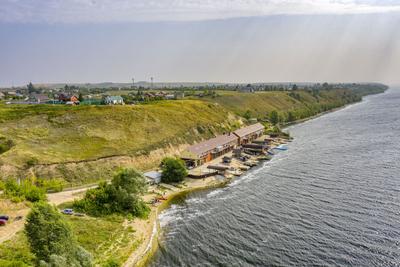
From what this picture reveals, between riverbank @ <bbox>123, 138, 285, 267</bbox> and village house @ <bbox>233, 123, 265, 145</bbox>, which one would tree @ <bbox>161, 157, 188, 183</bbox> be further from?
village house @ <bbox>233, 123, 265, 145</bbox>

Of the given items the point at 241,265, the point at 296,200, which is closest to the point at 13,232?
the point at 241,265

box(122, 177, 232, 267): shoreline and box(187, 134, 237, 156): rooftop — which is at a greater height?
box(187, 134, 237, 156): rooftop

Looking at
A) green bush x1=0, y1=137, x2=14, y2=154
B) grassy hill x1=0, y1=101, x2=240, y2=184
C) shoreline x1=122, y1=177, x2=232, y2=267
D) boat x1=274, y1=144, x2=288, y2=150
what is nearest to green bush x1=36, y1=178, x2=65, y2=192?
grassy hill x1=0, y1=101, x2=240, y2=184

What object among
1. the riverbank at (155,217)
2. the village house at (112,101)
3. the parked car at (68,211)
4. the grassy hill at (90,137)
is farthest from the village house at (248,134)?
the parked car at (68,211)

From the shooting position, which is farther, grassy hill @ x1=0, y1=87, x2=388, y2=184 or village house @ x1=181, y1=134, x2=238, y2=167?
village house @ x1=181, y1=134, x2=238, y2=167

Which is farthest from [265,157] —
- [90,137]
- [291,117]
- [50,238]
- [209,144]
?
[291,117]

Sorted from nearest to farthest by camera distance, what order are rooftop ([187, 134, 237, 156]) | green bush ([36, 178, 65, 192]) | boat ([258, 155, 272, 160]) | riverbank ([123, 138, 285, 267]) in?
riverbank ([123, 138, 285, 267]), green bush ([36, 178, 65, 192]), rooftop ([187, 134, 237, 156]), boat ([258, 155, 272, 160])

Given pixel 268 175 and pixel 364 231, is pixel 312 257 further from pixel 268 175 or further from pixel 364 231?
pixel 268 175

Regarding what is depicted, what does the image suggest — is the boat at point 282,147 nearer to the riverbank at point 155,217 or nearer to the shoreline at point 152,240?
the riverbank at point 155,217

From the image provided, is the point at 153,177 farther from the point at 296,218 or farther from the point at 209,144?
the point at 296,218
